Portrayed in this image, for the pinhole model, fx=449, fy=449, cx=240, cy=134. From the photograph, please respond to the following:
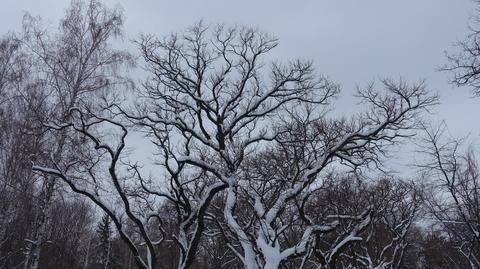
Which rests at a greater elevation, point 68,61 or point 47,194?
point 68,61

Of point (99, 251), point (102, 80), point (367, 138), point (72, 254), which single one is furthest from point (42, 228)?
point (99, 251)

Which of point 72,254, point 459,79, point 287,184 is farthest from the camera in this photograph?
point 72,254

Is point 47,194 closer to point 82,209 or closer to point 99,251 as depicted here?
point 82,209

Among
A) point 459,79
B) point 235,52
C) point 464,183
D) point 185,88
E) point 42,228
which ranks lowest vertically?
point 42,228

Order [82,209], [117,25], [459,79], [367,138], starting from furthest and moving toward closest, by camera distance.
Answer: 1. [82,209]
2. [117,25]
3. [367,138]
4. [459,79]

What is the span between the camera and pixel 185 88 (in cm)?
1698

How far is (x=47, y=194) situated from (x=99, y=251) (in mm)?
46136

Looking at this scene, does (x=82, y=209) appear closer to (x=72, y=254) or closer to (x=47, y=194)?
(x=72, y=254)

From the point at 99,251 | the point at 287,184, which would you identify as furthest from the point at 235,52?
the point at 99,251

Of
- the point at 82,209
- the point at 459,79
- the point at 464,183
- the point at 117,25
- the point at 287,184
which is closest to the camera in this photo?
the point at 459,79

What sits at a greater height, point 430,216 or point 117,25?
point 117,25

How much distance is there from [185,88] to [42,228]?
7.36 metres

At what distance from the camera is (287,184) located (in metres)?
16.9

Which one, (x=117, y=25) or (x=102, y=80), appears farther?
(x=117, y=25)
